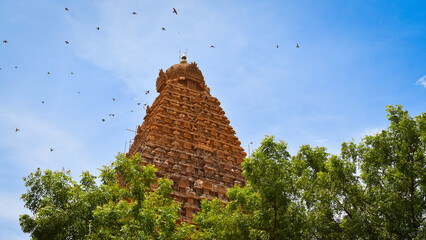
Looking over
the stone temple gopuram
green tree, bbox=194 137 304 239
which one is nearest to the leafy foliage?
green tree, bbox=194 137 304 239

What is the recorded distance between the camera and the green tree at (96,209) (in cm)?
1208

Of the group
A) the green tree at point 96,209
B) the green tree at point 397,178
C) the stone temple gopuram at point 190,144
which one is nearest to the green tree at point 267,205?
the green tree at point 96,209

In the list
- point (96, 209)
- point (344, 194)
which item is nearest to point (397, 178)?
point (344, 194)

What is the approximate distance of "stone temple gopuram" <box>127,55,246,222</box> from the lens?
21.2 m

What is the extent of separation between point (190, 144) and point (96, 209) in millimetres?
11806

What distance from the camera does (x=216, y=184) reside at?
867 inches

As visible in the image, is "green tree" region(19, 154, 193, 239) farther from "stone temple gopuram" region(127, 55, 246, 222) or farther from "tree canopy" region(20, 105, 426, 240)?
"stone temple gopuram" region(127, 55, 246, 222)

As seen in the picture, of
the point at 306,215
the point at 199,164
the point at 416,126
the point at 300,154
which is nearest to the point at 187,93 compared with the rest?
the point at 199,164

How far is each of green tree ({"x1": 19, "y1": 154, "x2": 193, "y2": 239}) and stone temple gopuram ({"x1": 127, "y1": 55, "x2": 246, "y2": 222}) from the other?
22.0 feet

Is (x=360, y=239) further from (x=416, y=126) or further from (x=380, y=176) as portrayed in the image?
(x=416, y=126)

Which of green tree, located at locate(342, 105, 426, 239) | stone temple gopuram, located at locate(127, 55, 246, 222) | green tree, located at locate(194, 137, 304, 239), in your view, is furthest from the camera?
stone temple gopuram, located at locate(127, 55, 246, 222)

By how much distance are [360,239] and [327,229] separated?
123 cm

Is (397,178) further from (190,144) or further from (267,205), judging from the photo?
(190,144)

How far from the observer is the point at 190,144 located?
78.3ft
